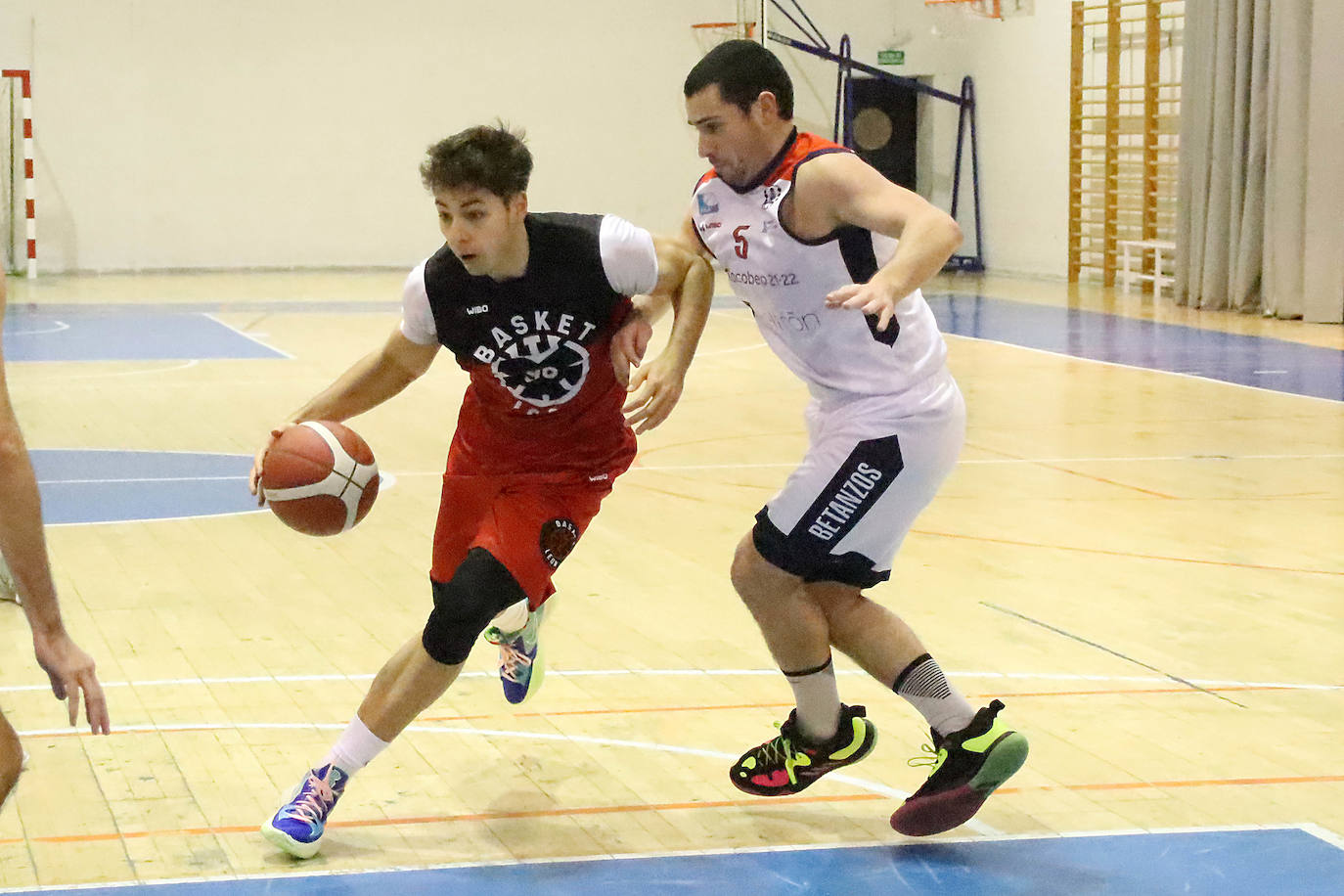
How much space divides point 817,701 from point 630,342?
89 cm

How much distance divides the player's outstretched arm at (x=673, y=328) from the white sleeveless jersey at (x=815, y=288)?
95 mm

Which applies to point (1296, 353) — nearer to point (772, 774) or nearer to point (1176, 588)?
point (1176, 588)

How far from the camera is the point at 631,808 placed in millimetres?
3959

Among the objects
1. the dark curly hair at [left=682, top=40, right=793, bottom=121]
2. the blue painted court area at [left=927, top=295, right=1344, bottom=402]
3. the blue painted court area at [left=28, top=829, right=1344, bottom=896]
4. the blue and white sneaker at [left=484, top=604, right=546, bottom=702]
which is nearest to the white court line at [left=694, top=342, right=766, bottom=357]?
the blue painted court area at [left=927, top=295, right=1344, bottom=402]

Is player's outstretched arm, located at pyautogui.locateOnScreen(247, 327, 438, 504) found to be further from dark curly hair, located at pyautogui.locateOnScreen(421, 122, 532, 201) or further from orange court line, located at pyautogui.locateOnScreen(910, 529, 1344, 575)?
orange court line, located at pyautogui.locateOnScreen(910, 529, 1344, 575)

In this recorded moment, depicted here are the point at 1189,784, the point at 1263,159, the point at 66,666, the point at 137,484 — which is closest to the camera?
the point at 66,666

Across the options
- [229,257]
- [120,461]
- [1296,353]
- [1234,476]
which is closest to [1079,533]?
[1234,476]

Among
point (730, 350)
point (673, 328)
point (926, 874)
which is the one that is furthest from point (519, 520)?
point (730, 350)

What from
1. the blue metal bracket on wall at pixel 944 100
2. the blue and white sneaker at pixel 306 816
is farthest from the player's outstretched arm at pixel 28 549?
the blue metal bracket on wall at pixel 944 100

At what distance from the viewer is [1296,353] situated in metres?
13.4

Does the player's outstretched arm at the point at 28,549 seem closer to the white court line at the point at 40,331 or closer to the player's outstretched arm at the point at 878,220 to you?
the player's outstretched arm at the point at 878,220

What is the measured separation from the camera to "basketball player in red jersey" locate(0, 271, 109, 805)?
237cm

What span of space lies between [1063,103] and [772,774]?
17.4m

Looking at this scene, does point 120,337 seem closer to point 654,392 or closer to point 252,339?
point 252,339
